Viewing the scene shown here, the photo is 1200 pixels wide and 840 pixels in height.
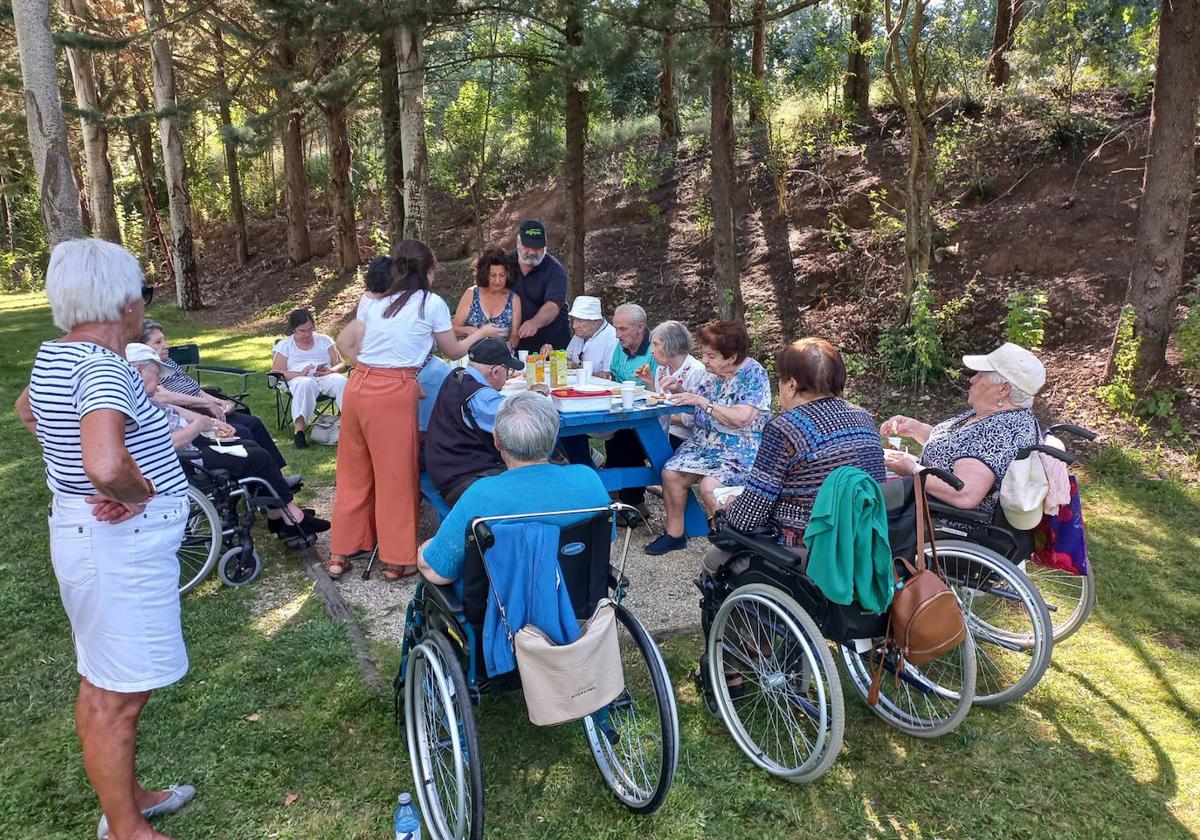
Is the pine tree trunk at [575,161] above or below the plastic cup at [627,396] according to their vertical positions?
above

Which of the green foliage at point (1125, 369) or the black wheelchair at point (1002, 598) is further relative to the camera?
the green foliage at point (1125, 369)

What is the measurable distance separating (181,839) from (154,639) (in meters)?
0.67

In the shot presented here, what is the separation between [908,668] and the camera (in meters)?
2.90

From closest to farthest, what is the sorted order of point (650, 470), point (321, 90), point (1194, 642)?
point (1194, 642) → point (650, 470) → point (321, 90)

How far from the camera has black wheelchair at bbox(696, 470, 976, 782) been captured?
2.36 m

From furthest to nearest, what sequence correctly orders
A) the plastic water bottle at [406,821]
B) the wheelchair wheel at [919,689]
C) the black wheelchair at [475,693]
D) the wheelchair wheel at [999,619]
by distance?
1. the wheelchair wheel at [999,619]
2. the wheelchair wheel at [919,689]
3. the plastic water bottle at [406,821]
4. the black wheelchair at [475,693]

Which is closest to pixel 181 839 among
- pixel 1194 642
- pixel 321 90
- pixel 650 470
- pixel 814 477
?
pixel 814 477

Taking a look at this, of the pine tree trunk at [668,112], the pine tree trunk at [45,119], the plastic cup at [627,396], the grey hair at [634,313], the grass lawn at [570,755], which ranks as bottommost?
the grass lawn at [570,755]

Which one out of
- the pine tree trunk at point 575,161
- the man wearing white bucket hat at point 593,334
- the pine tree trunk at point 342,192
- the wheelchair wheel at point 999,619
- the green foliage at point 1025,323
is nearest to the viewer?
the wheelchair wheel at point 999,619

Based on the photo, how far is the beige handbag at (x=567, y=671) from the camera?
2080 millimetres

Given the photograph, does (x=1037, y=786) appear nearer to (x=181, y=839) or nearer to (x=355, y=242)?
(x=181, y=839)

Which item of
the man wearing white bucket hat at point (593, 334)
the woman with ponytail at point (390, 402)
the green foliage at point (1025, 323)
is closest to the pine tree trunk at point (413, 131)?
the man wearing white bucket hat at point (593, 334)

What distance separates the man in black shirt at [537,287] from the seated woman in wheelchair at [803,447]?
263cm

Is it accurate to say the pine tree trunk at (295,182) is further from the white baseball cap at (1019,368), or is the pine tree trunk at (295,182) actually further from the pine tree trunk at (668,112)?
the white baseball cap at (1019,368)
